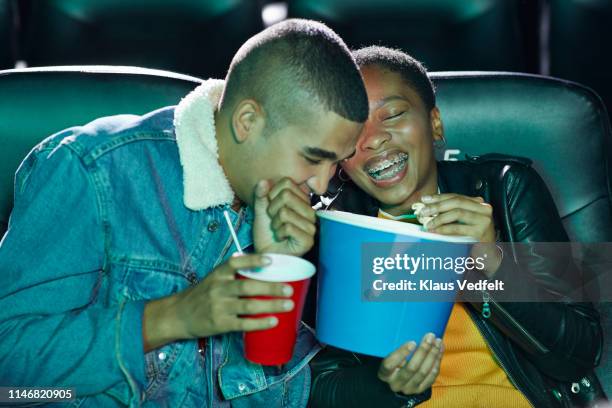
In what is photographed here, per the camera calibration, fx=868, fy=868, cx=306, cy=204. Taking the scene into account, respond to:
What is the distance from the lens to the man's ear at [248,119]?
5.28 feet

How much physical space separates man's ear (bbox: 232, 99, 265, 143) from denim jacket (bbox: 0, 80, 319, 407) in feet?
0.22

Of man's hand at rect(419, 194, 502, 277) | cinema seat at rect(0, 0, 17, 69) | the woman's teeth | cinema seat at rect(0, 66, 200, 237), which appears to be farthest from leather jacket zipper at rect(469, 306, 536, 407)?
cinema seat at rect(0, 0, 17, 69)

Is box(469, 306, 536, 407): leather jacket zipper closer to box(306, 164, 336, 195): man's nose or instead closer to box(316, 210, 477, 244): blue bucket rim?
box(316, 210, 477, 244): blue bucket rim

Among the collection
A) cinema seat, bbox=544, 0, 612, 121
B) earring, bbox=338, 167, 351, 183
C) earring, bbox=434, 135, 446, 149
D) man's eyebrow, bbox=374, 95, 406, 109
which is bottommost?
earring, bbox=338, 167, 351, 183

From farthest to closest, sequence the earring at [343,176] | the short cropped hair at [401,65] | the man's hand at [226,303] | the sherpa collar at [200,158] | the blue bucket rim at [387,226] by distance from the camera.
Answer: the earring at [343,176] → the short cropped hair at [401,65] → the sherpa collar at [200,158] → the blue bucket rim at [387,226] → the man's hand at [226,303]

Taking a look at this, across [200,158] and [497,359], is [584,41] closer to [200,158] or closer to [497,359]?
[497,359]

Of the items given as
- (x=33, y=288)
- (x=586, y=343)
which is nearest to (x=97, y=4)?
(x=33, y=288)

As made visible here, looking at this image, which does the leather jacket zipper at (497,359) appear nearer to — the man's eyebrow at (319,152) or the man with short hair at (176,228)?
the man with short hair at (176,228)

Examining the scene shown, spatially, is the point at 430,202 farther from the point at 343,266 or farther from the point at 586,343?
the point at 586,343

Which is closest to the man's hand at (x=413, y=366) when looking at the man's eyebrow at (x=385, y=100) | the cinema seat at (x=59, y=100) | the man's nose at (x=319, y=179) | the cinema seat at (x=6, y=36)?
the man's nose at (x=319, y=179)

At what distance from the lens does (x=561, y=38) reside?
3180 mm

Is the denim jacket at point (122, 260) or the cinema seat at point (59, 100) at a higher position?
the cinema seat at point (59, 100)

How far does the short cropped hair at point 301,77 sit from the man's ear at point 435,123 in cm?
39

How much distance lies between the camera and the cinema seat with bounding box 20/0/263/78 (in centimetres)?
304
